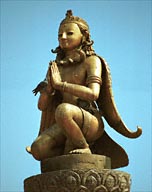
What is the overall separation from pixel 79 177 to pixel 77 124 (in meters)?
0.74

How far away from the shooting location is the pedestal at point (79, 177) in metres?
5.81

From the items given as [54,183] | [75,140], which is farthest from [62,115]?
[54,183]

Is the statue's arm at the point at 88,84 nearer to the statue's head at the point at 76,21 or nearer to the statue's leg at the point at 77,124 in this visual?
the statue's leg at the point at 77,124

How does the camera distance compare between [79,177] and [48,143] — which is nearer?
[79,177]

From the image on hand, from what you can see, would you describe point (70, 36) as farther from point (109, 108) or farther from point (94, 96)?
point (109, 108)

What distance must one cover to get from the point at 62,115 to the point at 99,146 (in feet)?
3.36

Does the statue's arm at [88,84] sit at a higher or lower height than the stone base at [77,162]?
higher

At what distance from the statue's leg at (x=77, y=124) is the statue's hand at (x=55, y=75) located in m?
0.40

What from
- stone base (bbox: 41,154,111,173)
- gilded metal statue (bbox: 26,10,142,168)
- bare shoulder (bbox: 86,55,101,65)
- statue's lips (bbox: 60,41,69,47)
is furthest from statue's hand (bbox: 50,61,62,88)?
stone base (bbox: 41,154,111,173)

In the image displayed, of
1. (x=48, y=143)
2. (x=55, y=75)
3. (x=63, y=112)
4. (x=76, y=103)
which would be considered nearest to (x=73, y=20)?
(x=55, y=75)

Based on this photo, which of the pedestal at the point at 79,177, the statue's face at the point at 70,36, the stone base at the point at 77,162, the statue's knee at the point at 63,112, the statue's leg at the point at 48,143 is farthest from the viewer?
the statue's face at the point at 70,36

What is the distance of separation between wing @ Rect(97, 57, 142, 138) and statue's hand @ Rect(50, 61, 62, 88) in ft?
2.04

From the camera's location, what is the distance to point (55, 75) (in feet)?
21.8

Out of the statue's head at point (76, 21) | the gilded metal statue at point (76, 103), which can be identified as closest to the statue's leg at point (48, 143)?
the gilded metal statue at point (76, 103)
